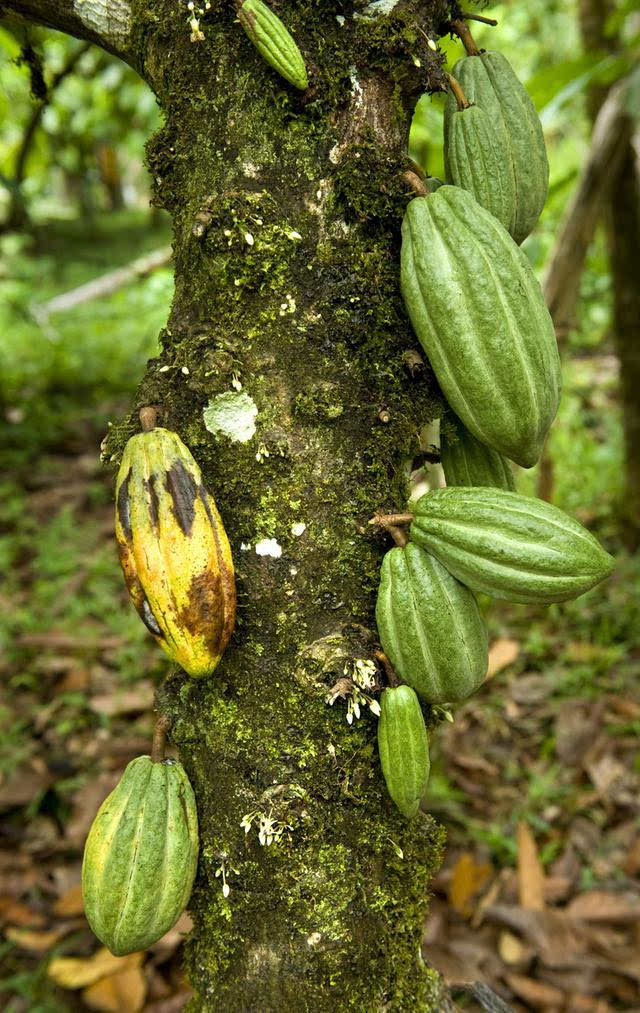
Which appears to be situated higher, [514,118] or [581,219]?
[514,118]

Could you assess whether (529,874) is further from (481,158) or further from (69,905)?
(481,158)

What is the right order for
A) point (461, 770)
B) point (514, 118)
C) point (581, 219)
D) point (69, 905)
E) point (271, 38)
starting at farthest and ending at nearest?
1. point (581, 219)
2. point (461, 770)
3. point (69, 905)
4. point (514, 118)
5. point (271, 38)

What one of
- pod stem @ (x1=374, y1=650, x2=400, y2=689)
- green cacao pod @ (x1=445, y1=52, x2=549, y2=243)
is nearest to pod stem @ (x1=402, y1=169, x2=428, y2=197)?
green cacao pod @ (x1=445, y1=52, x2=549, y2=243)

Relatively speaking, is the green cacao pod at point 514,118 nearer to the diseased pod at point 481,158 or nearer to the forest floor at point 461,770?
the diseased pod at point 481,158

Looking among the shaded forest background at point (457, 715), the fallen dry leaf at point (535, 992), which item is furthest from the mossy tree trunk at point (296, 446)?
the fallen dry leaf at point (535, 992)

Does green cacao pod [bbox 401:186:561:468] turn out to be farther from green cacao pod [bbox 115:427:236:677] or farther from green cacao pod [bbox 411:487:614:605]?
green cacao pod [bbox 115:427:236:677]

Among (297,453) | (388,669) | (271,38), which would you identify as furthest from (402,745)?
(271,38)

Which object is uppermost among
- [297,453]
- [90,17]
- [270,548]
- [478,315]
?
[90,17]
